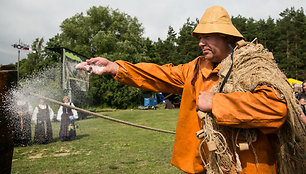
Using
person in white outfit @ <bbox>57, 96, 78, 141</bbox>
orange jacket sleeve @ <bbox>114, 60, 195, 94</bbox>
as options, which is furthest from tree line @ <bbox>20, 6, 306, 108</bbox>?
orange jacket sleeve @ <bbox>114, 60, 195, 94</bbox>

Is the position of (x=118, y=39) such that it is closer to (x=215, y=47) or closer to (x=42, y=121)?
(x=42, y=121)

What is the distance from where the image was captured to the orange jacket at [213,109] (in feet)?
5.31

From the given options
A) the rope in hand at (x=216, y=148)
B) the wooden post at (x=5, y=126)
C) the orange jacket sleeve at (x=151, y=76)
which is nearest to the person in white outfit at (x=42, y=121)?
the wooden post at (x=5, y=126)

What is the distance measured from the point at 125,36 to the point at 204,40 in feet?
128

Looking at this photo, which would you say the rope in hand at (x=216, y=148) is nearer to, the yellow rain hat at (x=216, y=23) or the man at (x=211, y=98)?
the man at (x=211, y=98)

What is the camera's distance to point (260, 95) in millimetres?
1643

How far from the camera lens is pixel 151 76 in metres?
2.64

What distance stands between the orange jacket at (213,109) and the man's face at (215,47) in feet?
0.45

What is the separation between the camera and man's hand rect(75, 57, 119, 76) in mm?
2527

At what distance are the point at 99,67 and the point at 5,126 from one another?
1169 mm

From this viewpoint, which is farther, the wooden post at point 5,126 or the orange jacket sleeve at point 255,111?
the wooden post at point 5,126

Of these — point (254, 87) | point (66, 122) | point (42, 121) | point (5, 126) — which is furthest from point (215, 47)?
point (42, 121)

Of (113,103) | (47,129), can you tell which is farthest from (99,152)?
(113,103)

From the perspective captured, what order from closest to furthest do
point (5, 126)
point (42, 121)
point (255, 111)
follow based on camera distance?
point (255, 111) < point (5, 126) < point (42, 121)
